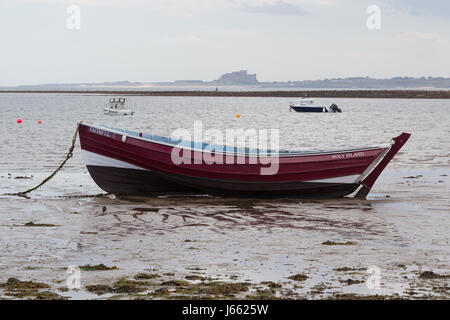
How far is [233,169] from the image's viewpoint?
59.1 feet

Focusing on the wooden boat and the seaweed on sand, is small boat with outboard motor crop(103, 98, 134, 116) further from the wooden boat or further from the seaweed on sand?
the seaweed on sand

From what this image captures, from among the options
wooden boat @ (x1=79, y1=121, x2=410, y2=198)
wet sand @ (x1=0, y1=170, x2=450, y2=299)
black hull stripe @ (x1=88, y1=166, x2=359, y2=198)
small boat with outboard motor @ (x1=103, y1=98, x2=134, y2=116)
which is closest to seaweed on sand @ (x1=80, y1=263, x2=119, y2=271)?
wet sand @ (x1=0, y1=170, x2=450, y2=299)

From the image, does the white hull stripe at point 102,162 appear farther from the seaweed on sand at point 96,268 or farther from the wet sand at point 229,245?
the seaweed on sand at point 96,268

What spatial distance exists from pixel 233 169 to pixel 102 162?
3553 millimetres

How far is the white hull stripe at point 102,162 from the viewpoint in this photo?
60.3 ft

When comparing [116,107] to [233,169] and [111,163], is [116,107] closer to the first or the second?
[111,163]

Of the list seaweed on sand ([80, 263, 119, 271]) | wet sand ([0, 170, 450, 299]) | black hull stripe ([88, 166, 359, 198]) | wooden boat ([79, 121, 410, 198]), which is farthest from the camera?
black hull stripe ([88, 166, 359, 198])

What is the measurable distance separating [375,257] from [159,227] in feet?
15.7

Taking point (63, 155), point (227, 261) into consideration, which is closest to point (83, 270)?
point (227, 261)

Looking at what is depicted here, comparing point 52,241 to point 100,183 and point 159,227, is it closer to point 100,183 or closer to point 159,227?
point 159,227

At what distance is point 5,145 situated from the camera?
36.4 m

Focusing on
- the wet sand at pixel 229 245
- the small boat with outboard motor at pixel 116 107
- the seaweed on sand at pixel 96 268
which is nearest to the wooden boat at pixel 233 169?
the wet sand at pixel 229 245

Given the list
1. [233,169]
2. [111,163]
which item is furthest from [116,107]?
[233,169]

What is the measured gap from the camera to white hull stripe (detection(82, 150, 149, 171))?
18377 millimetres
